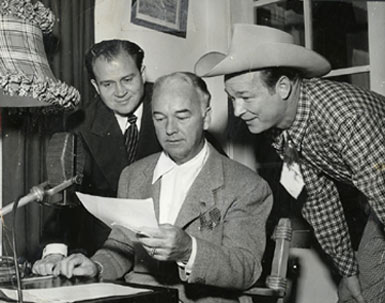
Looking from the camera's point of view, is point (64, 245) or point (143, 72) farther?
point (143, 72)

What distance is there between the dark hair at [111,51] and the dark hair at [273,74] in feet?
1.30

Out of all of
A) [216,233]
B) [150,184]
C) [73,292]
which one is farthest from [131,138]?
[73,292]

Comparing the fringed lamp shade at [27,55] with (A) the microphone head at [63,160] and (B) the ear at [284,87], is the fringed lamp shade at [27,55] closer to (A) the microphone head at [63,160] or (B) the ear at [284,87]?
(A) the microphone head at [63,160]

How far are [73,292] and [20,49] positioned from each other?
0.70 m

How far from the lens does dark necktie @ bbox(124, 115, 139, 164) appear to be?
154 centimetres

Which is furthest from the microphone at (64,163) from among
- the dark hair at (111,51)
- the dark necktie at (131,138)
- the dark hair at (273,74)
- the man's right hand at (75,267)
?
the dark hair at (273,74)

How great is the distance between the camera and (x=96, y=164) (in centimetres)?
162

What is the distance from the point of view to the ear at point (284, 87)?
4.33 ft

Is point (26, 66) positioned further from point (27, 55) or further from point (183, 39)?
point (183, 39)

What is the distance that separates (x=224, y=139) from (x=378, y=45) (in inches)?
17.4

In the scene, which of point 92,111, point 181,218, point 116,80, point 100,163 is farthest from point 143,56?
point 181,218

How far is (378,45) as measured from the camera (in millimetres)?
1259

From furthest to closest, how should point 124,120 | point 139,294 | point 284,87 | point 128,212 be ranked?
point 124,120 → point 284,87 → point 128,212 → point 139,294

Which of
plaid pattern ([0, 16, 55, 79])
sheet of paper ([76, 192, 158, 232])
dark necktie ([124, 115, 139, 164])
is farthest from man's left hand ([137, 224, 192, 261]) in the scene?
plaid pattern ([0, 16, 55, 79])
